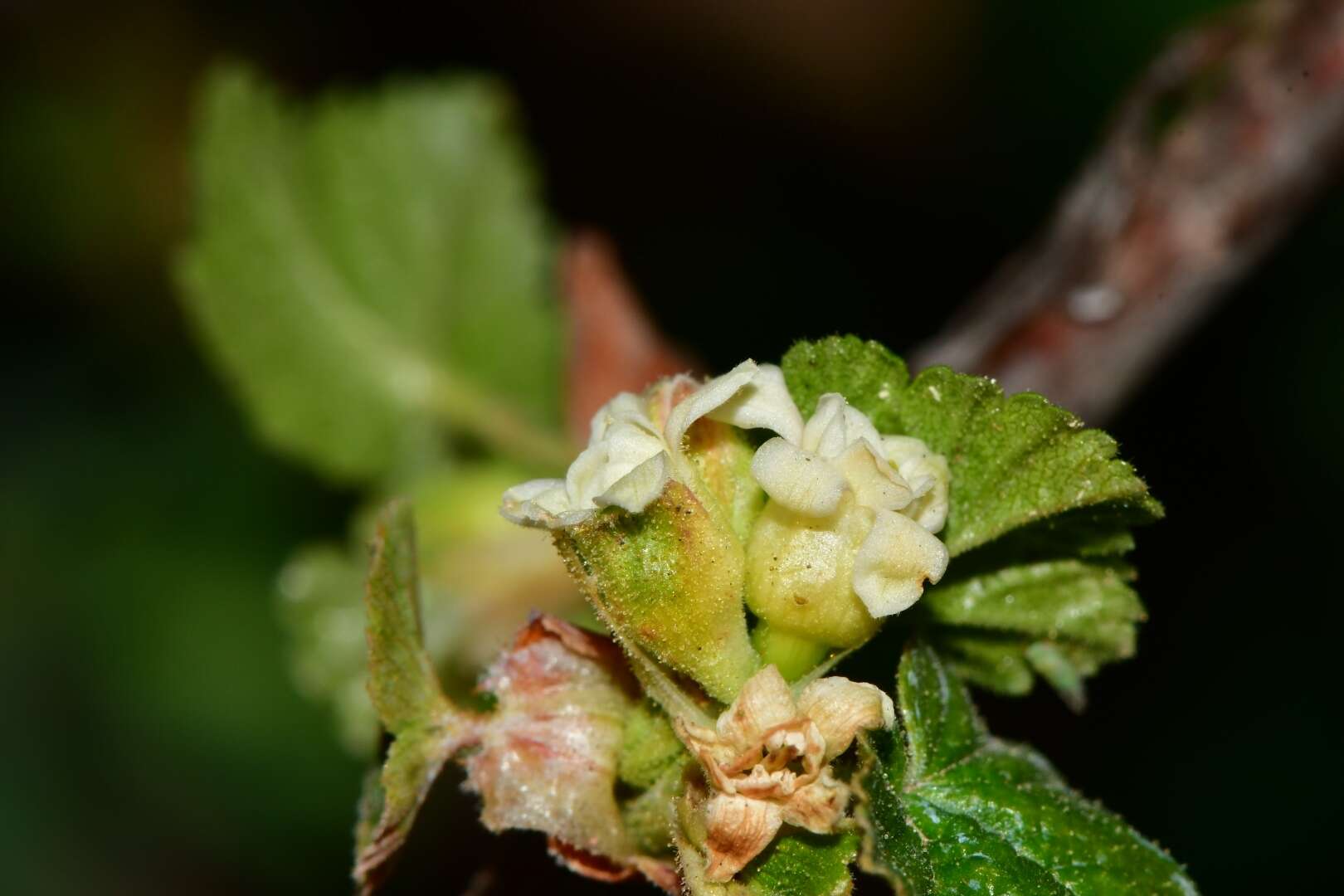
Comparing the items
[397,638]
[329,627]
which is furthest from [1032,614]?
[329,627]

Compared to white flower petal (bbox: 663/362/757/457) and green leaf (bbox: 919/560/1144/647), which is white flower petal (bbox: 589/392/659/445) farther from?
green leaf (bbox: 919/560/1144/647)

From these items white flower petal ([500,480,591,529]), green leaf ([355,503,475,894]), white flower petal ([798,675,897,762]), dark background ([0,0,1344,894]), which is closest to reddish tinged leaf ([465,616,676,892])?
green leaf ([355,503,475,894])

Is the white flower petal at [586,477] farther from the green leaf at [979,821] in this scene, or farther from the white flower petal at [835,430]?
the green leaf at [979,821]

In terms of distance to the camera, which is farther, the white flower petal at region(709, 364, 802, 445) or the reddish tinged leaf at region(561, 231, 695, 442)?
the reddish tinged leaf at region(561, 231, 695, 442)

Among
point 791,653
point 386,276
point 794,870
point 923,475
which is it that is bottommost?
point 794,870

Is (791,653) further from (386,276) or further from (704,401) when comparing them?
(386,276)

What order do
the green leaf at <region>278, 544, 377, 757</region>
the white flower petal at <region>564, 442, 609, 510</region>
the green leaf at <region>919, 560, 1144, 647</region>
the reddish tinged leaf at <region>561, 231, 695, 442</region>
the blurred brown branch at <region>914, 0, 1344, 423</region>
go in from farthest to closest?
the green leaf at <region>278, 544, 377, 757</region> < the reddish tinged leaf at <region>561, 231, 695, 442</region> < the blurred brown branch at <region>914, 0, 1344, 423</region> < the green leaf at <region>919, 560, 1144, 647</region> < the white flower petal at <region>564, 442, 609, 510</region>
